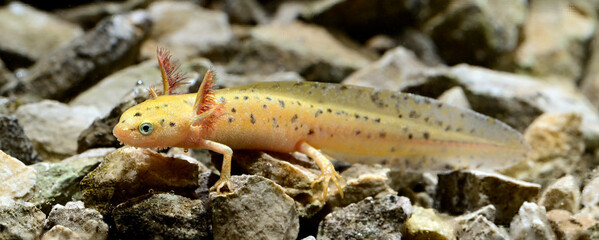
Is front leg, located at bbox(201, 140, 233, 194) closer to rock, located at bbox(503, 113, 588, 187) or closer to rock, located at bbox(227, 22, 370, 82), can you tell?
rock, located at bbox(503, 113, 588, 187)

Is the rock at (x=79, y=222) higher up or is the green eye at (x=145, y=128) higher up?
the green eye at (x=145, y=128)

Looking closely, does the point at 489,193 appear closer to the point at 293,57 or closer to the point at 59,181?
the point at 59,181

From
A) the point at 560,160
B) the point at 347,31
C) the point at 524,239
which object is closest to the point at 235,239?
the point at 524,239

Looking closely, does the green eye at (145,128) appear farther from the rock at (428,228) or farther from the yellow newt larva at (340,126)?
the rock at (428,228)

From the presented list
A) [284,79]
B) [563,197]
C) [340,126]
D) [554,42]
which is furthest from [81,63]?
[554,42]

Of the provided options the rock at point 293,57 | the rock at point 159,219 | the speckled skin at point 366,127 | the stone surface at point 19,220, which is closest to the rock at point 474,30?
the rock at point 293,57

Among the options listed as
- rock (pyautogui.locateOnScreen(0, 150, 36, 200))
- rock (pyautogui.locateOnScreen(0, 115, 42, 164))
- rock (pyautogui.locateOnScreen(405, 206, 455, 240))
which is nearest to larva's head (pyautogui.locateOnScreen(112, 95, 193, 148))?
rock (pyautogui.locateOnScreen(0, 150, 36, 200))
